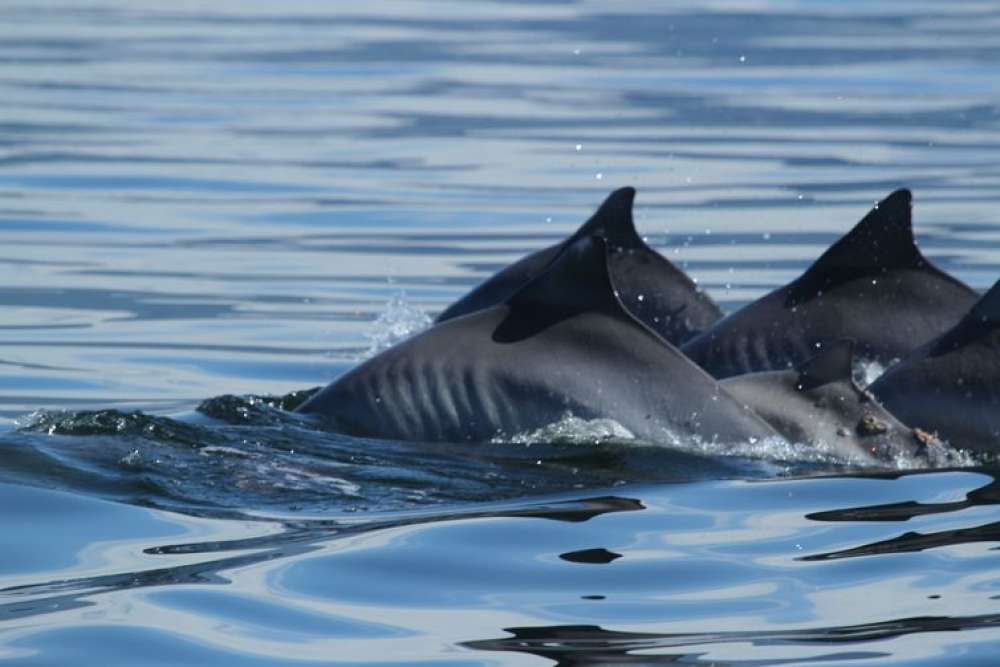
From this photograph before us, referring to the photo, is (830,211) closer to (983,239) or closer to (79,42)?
(983,239)

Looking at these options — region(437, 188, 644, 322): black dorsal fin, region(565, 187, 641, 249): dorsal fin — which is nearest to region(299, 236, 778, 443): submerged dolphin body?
region(565, 187, 641, 249): dorsal fin

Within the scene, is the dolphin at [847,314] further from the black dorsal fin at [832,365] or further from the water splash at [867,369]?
the black dorsal fin at [832,365]

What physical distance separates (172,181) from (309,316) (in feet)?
23.9

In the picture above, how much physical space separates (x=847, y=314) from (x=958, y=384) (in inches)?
48.1

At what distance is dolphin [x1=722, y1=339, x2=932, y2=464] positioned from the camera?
10.4 m

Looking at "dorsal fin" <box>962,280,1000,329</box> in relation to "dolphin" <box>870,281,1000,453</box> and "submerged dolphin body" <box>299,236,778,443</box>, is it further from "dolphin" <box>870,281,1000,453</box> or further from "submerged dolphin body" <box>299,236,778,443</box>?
"submerged dolphin body" <box>299,236,778,443</box>

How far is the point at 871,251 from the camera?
38.9 ft

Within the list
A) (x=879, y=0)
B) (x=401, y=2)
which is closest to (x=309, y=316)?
(x=401, y=2)

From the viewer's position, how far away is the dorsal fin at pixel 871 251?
38.3ft

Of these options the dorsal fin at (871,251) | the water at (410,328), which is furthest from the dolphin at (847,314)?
the water at (410,328)

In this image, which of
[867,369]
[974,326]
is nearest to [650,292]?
[867,369]

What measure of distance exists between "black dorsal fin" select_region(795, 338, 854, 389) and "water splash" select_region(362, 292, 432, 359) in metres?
4.15

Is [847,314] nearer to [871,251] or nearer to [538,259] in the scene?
[871,251]

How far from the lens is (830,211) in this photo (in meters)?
21.6
